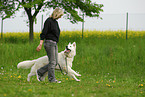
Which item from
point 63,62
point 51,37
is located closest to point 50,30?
point 51,37

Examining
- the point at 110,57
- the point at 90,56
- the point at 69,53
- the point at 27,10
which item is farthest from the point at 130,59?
the point at 27,10

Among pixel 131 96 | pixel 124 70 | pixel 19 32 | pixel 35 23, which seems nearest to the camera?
pixel 131 96

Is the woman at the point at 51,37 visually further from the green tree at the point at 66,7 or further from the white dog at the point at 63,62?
the green tree at the point at 66,7

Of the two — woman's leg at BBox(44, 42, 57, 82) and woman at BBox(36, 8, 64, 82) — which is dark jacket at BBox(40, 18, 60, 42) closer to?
woman at BBox(36, 8, 64, 82)

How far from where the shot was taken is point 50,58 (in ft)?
21.0

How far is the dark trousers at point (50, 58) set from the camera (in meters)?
6.32

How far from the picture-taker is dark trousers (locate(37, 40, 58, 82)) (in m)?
6.32

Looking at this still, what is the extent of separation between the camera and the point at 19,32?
1955cm

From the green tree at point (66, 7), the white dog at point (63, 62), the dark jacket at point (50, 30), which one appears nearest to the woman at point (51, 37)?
the dark jacket at point (50, 30)

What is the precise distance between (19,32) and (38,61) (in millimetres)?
13425

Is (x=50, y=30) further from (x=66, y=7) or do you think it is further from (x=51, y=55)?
(x=66, y=7)

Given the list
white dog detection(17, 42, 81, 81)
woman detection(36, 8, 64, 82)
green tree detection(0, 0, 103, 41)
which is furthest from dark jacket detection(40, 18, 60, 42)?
green tree detection(0, 0, 103, 41)

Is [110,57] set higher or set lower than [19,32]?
lower

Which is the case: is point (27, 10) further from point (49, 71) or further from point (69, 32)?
point (49, 71)
